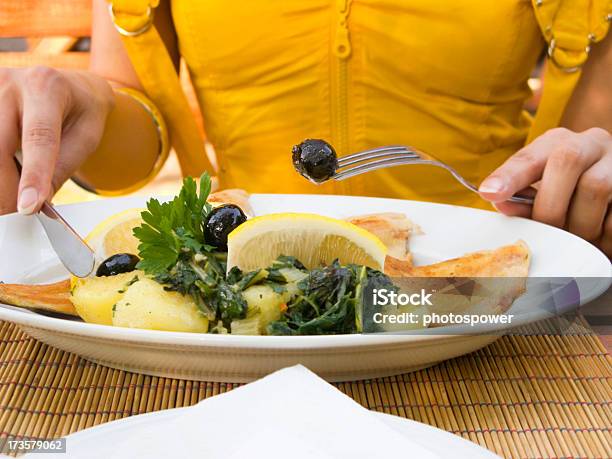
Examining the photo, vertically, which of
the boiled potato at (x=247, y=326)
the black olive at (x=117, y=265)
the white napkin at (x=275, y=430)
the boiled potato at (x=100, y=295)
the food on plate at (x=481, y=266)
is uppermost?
the white napkin at (x=275, y=430)

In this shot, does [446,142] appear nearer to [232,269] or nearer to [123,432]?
[232,269]

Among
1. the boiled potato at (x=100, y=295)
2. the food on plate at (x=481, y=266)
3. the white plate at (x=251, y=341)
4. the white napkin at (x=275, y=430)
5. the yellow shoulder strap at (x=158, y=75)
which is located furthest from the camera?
the yellow shoulder strap at (x=158, y=75)

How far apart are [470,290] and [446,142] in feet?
2.41

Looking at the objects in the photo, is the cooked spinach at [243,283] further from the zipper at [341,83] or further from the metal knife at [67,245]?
the zipper at [341,83]

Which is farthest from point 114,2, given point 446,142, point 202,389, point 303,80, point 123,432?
point 123,432

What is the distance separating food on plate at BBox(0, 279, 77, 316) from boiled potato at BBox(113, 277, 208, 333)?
11 cm

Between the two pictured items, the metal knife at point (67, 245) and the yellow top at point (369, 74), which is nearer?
the metal knife at point (67, 245)

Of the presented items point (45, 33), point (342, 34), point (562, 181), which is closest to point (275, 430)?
point (562, 181)

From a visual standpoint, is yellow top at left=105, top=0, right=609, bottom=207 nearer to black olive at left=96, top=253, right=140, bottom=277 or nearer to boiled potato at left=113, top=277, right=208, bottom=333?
black olive at left=96, top=253, right=140, bottom=277

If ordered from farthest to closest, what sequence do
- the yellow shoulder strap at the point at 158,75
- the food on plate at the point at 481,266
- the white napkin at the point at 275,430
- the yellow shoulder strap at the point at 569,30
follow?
the yellow shoulder strap at the point at 158,75, the yellow shoulder strap at the point at 569,30, the food on plate at the point at 481,266, the white napkin at the point at 275,430

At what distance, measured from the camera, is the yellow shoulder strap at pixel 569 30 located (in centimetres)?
147

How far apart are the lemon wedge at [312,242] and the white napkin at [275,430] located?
31 centimetres

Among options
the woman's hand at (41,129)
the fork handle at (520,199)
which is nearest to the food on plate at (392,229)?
the fork handle at (520,199)

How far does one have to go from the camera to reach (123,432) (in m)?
0.61
